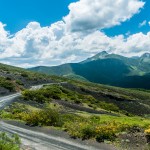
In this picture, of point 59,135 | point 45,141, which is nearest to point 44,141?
point 45,141

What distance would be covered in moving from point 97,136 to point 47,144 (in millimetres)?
4014

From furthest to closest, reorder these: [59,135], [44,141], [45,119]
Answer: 1. [45,119]
2. [59,135]
3. [44,141]

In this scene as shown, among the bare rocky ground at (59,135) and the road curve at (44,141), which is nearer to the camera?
the road curve at (44,141)

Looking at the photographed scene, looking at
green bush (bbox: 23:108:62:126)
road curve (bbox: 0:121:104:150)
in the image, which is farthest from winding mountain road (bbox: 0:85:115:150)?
green bush (bbox: 23:108:62:126)

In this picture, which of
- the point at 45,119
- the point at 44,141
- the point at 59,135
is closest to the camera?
the point at 44,141

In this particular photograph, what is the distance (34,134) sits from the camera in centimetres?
2950

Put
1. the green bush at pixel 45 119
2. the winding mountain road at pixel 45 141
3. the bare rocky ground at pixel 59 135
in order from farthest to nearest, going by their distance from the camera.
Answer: the green bush at pixel 45 119
the bare rocky ground at pixel 59 135
the winding mountain road at pixel 45 141

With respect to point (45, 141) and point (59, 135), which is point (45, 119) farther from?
point (45, 141)

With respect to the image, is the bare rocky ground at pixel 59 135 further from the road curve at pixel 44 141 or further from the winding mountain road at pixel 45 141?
the road curve at pixel 44 141

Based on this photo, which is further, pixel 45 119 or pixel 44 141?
pixel 45 119

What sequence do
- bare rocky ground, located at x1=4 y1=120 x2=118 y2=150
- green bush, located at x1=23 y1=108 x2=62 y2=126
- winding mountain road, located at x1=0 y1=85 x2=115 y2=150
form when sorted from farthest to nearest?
green bush, located at x1=23 y1=108 x2=62 y2=126 < bare rocky ground, located at x1=4 y1=120 x2=118 y2=150 < winding mountain road, located at x1=0 y1=85 x2=115 y2=150

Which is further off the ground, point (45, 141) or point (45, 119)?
point (45, 119)

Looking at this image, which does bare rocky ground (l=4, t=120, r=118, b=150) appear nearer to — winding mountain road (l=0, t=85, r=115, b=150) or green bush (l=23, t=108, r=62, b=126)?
winding mountain road (l=0, t=85, r=115, b=150)

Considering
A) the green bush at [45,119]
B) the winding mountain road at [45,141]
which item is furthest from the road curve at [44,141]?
the green bush at [45,119]
